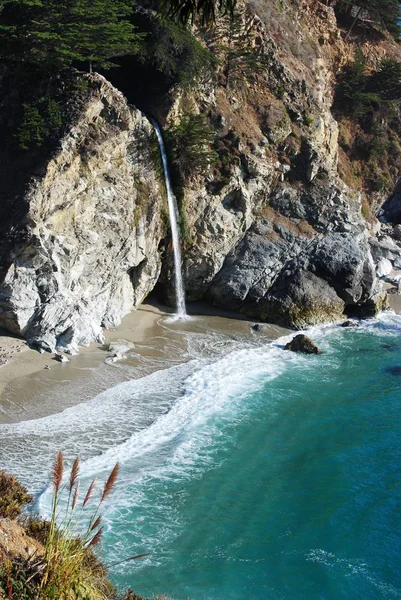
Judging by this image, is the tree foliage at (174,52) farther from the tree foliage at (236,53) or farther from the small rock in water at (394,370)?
the small rock in water at (394,370)

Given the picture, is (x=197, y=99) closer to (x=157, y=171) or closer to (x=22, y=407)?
(x=157, y=171)

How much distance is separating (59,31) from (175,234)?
9.49 metres

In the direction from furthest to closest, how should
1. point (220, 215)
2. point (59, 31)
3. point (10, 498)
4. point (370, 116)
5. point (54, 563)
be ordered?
point (370, 116)
point (220, 215)
point (59, 31)
point (10, 498)
point (54, 563)

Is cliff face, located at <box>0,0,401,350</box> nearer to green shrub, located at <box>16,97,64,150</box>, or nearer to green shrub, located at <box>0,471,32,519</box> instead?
green shrub, located at <box>16,97,64,150</box>

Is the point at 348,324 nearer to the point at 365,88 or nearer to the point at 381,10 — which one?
the point at 365,88

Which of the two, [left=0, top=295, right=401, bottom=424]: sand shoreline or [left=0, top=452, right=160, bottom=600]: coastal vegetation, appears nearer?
[left=0, top=452, right=160, bottom=600]: coastal vegetation

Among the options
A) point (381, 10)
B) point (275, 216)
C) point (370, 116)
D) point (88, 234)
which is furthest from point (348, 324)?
point (381, 10)

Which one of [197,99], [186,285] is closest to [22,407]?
[186,285]

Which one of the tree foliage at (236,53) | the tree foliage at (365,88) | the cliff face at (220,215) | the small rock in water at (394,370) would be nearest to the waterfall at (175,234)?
the cliff face at (220,215)

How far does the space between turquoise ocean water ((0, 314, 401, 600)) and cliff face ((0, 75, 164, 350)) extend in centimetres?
418

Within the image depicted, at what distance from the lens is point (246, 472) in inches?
602

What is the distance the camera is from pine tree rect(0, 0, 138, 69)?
22.5 m

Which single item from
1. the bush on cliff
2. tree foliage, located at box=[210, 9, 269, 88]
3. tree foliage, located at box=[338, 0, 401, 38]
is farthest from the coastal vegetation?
tree foliage, located at box=[338, 0, 401, 38]

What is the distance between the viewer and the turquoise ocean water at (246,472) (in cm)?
1155
